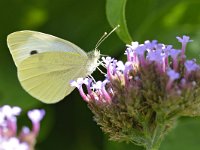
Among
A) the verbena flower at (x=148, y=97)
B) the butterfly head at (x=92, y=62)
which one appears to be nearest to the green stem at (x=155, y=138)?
the verbena flower at (x=148, y=97)

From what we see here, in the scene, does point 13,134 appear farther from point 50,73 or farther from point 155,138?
point 50,73

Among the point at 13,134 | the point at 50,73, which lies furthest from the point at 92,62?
the point at 13,134

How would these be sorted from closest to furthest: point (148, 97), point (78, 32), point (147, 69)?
point (148, 97)
point (147, 69)
point (78, 32)

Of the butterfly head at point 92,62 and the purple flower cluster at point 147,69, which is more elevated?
the butterfly head at point 92,62

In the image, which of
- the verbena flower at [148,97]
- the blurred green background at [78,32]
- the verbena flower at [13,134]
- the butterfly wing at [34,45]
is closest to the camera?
the verbena flower at [13,134]

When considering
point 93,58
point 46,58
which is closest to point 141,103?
point 93,58

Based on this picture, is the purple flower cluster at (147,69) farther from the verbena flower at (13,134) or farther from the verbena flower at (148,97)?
the verbena flower at (13,134)
